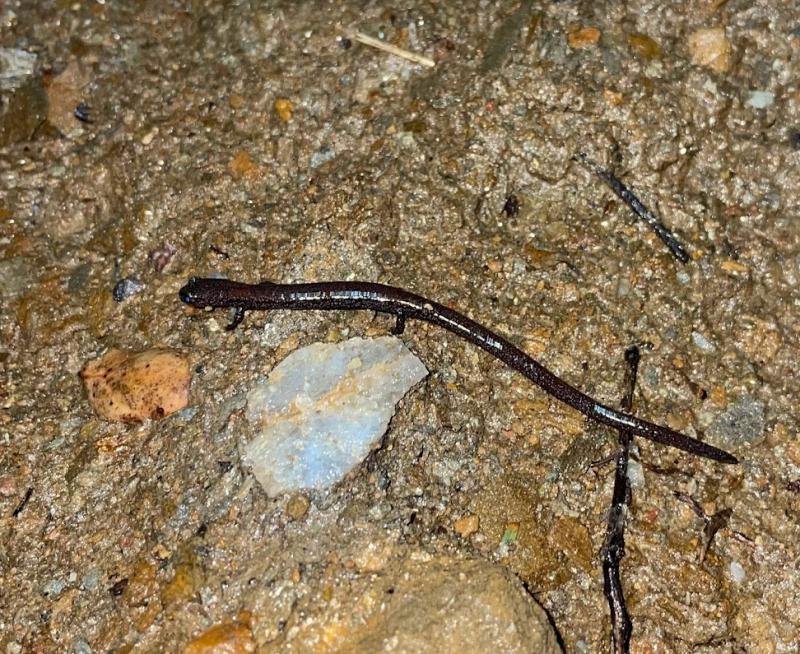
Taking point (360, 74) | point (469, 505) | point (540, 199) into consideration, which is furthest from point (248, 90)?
point (469, 505)

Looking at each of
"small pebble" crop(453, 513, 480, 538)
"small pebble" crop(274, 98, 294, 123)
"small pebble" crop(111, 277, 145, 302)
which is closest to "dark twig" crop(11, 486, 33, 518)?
"small pebble" crop(111, 277, 145, 302)

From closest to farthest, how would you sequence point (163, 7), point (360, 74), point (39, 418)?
point (39, 418) < point (360, 74) < point (163, 7)

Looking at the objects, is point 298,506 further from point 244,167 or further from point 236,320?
point 244,167

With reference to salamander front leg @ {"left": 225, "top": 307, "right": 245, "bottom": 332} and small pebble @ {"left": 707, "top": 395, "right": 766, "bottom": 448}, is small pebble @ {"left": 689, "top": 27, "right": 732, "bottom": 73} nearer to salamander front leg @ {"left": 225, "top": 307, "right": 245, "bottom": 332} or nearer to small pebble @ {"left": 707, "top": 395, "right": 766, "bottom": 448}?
small pebble @ {"left": 707, "top": 395, "right": 766, "bottom": 448}

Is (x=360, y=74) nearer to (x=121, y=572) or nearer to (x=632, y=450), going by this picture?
(x=632, y=450)

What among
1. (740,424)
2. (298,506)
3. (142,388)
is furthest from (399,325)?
(740,424)

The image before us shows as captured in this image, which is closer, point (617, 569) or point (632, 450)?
point (617, 569)

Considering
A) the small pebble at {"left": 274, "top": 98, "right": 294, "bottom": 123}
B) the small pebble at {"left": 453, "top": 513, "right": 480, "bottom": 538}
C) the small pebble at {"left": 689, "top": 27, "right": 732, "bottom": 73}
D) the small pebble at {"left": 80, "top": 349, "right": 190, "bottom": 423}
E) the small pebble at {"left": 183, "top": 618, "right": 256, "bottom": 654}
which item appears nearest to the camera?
the small pebble at {"left": 183, "top": 618, "right": 256, "bottom": 654}
